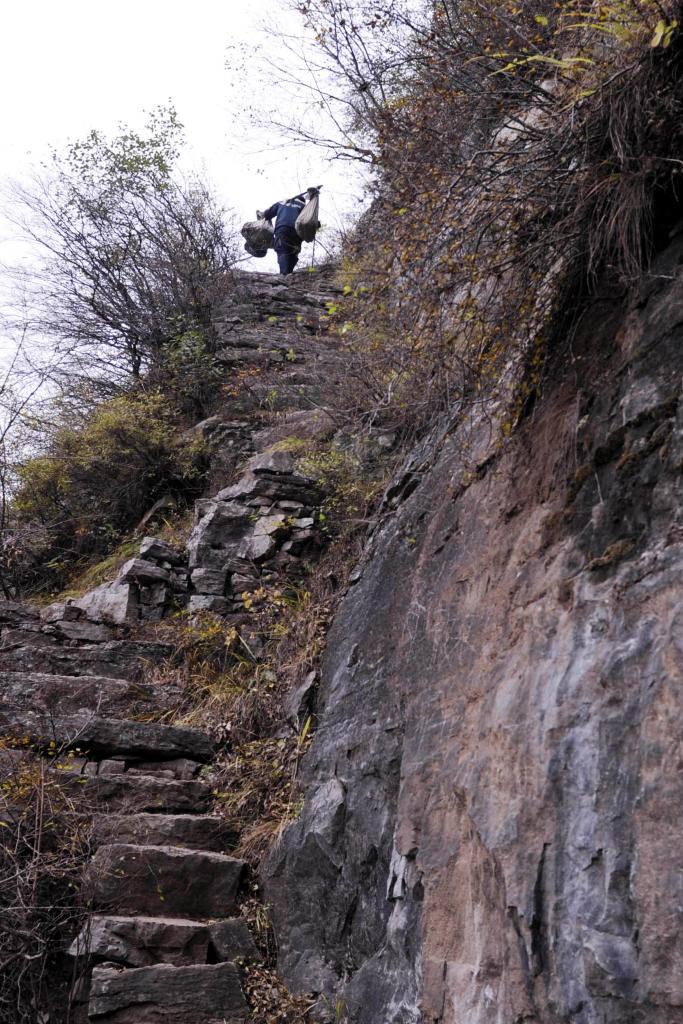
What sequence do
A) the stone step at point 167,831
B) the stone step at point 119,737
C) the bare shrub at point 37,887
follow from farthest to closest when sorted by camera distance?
the stone step at point 119,737 → the stone step at point 167,831 → the bare shrub at point 37,887

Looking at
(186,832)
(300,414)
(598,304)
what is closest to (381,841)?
(186,832)

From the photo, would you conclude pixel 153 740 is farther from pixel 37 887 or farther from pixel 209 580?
pixel 209 580

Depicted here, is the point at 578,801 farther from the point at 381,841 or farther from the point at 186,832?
the point at 186,832

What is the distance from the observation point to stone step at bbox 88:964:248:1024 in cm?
486

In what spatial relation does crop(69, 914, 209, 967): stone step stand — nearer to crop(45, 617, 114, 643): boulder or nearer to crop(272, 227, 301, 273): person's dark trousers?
crop(45, 617, 114, 643): boulder

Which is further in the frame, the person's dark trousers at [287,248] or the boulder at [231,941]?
the person's dark trousers at [287,248]

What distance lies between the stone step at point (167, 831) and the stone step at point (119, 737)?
62 cm

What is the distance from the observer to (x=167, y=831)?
6.04 metres

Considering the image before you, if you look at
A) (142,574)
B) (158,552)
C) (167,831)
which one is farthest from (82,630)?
(167,831)

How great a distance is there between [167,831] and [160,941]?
2.83 ft

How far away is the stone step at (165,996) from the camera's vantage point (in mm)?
4863

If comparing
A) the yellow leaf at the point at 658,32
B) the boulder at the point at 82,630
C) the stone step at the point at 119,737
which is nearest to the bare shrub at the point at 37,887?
the stone step at the point at 119,737

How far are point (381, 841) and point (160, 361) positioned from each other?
9.51 m

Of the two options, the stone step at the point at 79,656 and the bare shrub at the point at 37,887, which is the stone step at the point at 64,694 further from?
the bare shrub at the point at 37,887
